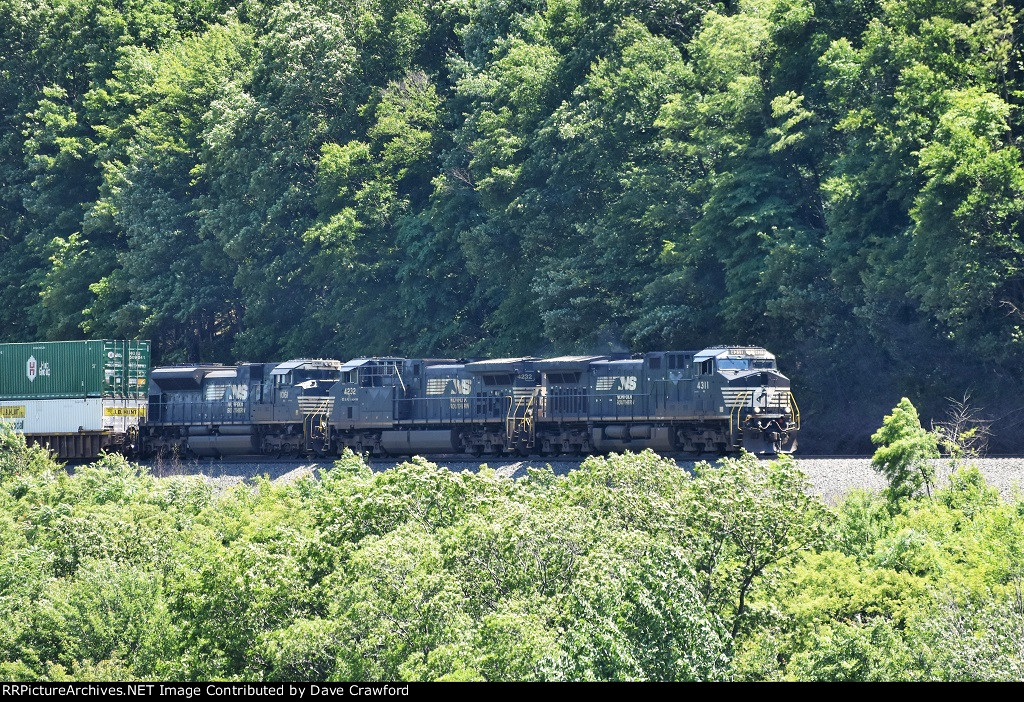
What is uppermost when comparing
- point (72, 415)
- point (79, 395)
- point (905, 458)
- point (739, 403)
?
point (739, 403)

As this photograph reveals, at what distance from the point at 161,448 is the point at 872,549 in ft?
89.4

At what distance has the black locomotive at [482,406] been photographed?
3425 centimetres

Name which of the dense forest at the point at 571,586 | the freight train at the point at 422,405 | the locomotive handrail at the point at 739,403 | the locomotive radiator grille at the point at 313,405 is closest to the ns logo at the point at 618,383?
the freight train at the point at 422,405

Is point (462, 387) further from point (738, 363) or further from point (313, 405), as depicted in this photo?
point (738, 363)

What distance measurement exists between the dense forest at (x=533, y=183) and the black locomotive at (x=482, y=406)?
5662 millimetres

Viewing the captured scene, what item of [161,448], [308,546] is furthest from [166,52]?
[308,546]

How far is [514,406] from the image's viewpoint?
38.2 meters

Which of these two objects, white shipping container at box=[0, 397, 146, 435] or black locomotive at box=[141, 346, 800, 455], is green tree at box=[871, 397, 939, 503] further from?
white shipping container at box=[0, 397, 146, 435]

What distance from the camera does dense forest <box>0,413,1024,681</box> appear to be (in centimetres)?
1742

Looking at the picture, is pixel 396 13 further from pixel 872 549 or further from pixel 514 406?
pixel 872 549

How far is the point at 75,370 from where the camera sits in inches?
1764

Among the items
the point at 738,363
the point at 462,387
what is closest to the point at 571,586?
the point at 738,363

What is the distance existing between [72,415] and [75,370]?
145 centimetres
